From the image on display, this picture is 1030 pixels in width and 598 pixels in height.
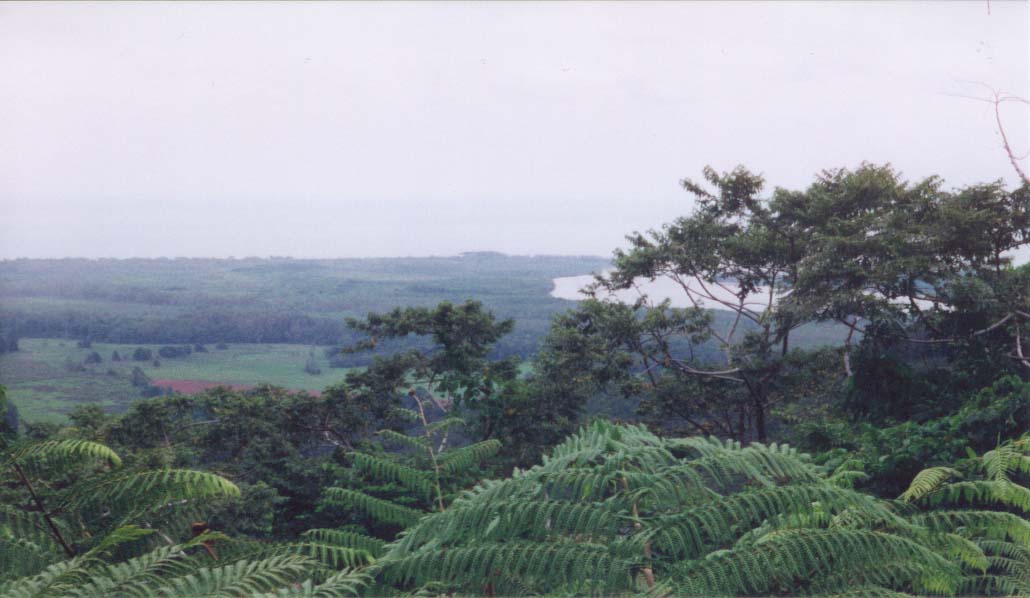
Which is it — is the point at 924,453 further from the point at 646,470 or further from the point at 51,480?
the point at 51,480

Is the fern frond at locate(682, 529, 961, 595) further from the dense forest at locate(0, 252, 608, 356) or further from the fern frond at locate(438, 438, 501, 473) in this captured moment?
the dense forest at locate(0, 252, 608, 356)

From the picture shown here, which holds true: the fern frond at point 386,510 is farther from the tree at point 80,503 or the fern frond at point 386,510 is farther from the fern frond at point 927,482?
the fern frond at point 927,482

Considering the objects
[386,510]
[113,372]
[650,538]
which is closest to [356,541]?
[386,510]

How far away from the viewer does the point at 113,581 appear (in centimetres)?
178

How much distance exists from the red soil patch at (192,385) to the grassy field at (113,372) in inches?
3.9

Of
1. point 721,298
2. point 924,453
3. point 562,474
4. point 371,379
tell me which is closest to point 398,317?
point 371,379

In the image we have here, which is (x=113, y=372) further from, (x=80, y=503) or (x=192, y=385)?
(x=80, y=503)

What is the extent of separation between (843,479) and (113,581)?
9.96 feet

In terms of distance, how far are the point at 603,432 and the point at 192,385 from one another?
30.0ft

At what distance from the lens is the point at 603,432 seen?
7.51ft

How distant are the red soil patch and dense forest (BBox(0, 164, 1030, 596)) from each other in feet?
1.29

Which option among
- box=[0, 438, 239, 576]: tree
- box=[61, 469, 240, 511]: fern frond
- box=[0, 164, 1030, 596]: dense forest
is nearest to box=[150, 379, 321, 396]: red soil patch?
box=[0, 164, 1030, 596]: dense forest

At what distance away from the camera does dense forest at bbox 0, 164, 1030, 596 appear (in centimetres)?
190

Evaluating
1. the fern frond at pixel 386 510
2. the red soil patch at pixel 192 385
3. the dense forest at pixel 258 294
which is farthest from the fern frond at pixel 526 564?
the red soil patch at pixel 192 385
